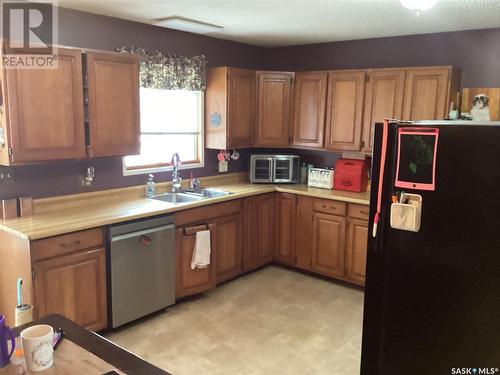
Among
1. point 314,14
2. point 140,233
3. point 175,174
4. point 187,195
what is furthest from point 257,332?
point 314,14

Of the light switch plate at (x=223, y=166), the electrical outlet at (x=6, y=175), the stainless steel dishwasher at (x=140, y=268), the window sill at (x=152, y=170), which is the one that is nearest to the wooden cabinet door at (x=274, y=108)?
the light switch plate at (x=223, y=166)

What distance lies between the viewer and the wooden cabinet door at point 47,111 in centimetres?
288

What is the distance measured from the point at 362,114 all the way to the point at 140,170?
2.20 metres

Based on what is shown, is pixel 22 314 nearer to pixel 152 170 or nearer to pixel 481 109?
pixel 152 170

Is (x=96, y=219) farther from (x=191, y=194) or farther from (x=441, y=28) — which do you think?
(x=441, y=28)

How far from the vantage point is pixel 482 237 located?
1.68 meters

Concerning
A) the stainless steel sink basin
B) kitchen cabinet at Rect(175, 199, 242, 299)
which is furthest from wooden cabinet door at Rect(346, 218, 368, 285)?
the stainless steel sink basin

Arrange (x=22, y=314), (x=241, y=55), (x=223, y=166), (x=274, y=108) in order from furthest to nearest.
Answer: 1. (x=241, y=55)
2. (x=223, y=166)
3. (x=274, y=108)
4. (x=22, y=314)

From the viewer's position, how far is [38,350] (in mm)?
1371

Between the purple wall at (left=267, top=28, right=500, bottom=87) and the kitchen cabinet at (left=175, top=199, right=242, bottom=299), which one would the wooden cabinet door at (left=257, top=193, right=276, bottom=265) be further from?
the purple wall at (left=267, top=28, right=500, bottom=87)

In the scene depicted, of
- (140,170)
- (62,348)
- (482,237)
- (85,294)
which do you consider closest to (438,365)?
(482,237)

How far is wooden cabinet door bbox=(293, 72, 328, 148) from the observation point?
459 cm

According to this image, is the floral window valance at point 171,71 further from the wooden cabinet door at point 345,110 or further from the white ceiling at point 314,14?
the wooden cabinet door at point 345,110

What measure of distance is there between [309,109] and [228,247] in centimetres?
169
